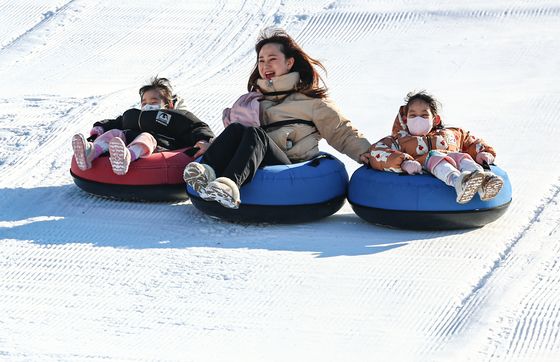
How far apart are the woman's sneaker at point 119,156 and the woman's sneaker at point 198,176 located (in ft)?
2.04

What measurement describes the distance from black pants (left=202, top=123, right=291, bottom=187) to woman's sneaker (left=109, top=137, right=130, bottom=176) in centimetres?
53

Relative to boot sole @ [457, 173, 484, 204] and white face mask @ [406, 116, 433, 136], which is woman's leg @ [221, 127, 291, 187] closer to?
white face mask @ [406, 116, 433, 136]

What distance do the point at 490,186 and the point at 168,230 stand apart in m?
1.67

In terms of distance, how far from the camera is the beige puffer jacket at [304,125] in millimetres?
6531

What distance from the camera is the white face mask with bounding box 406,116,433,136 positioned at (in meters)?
6.23

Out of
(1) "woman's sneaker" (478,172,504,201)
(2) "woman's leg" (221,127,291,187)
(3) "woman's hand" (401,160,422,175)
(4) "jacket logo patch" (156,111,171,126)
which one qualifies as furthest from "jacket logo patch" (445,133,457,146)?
(4) "jacket logo patch" (156,111,171,126)

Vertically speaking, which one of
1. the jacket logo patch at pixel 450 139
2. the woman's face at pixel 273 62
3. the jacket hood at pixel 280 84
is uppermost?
the woman's face at pixel 273 62

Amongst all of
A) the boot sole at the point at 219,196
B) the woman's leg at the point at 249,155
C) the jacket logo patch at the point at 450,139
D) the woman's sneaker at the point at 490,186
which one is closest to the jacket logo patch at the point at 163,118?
the woman's leg at the point at 249,155

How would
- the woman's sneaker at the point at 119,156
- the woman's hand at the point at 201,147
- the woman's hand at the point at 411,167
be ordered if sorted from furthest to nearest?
the woman's hand at the point at 201,147
the woman's sneaker at the point at 119,156
the woman's hand at the point at 411,167

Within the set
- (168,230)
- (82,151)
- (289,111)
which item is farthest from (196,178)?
(82,151)

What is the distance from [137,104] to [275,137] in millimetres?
2450

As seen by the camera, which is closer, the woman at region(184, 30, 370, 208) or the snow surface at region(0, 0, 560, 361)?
the snow surface at region(0, 0, 560, 361)

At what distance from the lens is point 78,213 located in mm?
6578

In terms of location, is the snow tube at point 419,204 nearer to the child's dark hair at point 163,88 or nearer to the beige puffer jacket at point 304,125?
the beige puffer jacket at point 304,125
